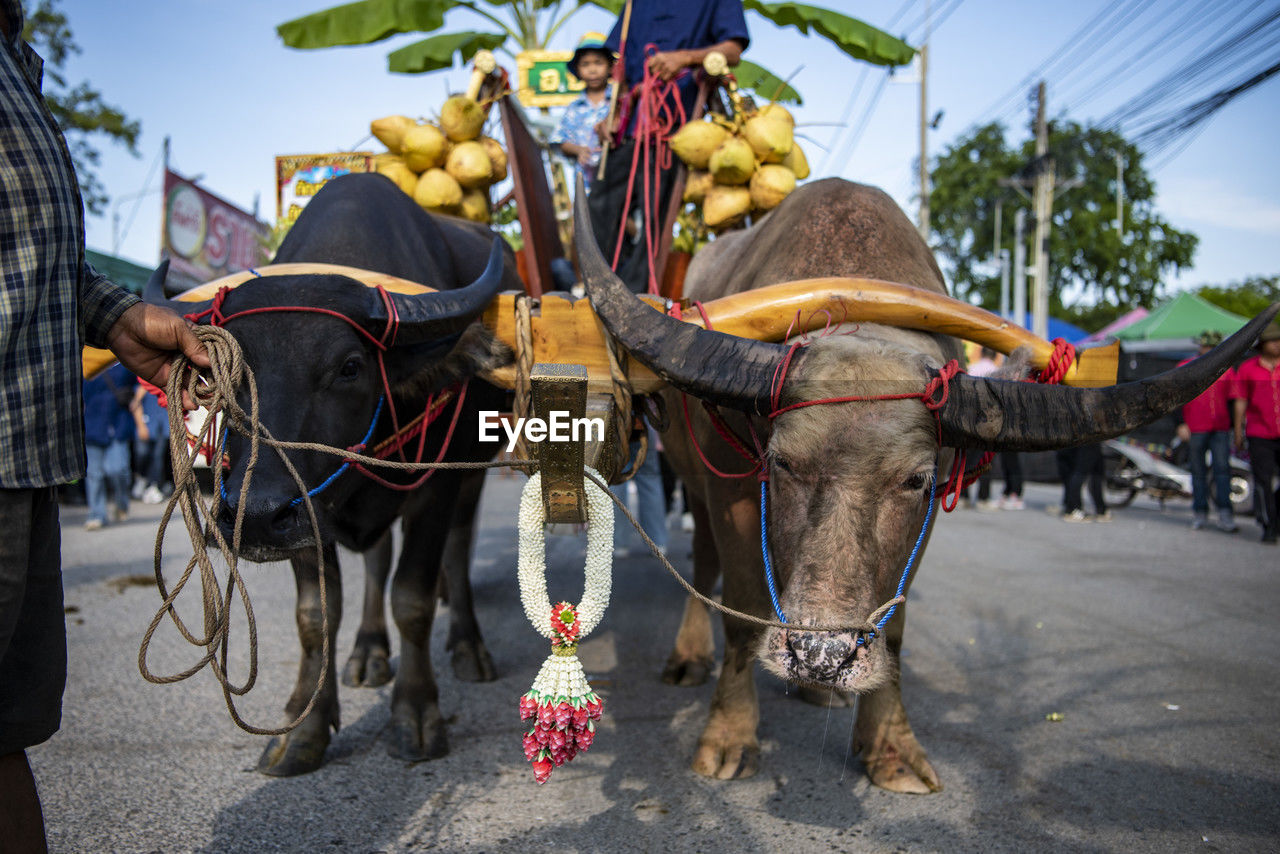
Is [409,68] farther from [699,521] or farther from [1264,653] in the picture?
[1264,653]

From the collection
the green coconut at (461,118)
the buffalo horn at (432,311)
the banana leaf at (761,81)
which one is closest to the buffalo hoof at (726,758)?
the buffalo horn at (432,311)

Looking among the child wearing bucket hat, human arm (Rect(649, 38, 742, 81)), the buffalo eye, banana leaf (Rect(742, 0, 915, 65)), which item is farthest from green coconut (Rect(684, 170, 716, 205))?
banana leaf (Rect(742, 0, 915, 65))

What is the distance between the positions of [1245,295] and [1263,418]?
37238 mm

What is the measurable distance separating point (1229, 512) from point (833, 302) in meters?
9.43

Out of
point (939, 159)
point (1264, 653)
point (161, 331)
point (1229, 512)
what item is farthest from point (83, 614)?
point (939, 159)

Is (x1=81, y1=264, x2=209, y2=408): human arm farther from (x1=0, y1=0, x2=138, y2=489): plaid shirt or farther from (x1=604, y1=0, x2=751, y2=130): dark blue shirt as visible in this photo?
(x1=604, y1=0, x2=751, y2=130): dark blue shirt

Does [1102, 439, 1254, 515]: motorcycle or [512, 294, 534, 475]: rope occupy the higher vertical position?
[512, 294, 534, 475]: rope

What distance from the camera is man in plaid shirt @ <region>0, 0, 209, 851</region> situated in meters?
1.75

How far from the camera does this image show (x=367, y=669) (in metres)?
4.45

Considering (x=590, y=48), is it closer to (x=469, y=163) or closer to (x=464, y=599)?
(x=469, y=163)

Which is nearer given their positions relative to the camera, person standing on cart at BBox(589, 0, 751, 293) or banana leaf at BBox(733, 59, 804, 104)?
person standing on cart at BBox(589, 0, 751, 293)

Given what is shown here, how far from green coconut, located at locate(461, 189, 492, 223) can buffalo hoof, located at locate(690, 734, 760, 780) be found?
121 inches

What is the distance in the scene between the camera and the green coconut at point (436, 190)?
4.60 metres

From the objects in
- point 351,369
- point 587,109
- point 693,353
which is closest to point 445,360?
point 351,369
